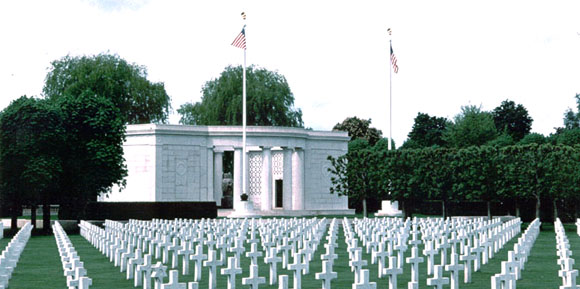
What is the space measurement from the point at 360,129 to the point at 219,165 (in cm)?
3430

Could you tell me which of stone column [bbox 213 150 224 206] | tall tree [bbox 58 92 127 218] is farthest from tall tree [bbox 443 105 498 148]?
tall tree [bbox 58 92 127 218]

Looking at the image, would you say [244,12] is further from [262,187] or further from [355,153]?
[262,187]

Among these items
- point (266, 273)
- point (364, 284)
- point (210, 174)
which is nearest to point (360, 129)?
point (210, 174)

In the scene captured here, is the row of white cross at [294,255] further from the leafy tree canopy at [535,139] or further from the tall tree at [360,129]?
the tall tree at [360,129]

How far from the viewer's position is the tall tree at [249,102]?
7100 cm

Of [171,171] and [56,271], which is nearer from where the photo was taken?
[56,271]

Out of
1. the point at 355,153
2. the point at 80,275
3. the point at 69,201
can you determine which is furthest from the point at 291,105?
the point at 80,275

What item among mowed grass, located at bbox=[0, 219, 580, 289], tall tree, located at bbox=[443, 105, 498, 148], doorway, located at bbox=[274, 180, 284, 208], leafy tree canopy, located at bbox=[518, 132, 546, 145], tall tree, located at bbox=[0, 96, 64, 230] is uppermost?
tall tree, located at bbox=[443, 105, 498, 148]

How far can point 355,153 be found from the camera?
4662 centimetres

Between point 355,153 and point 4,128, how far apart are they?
63.3 ft

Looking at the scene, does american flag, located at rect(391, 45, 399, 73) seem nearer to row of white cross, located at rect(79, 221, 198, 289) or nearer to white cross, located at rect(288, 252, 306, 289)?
row of white cross, located at rect(79, 221, 198, 289)

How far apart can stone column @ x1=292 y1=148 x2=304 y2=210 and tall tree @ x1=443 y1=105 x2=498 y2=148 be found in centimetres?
1993

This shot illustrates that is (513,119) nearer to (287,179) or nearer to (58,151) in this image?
(287,179)

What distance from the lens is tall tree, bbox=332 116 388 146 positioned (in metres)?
90.5
